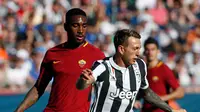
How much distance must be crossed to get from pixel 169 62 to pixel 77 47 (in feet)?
30.2

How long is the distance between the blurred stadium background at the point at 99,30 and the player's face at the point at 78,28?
515 centimetres

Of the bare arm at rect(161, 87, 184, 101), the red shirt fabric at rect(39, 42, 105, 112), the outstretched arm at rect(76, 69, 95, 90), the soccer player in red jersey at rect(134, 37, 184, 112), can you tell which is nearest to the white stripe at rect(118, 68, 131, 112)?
the outstretched arm at rect(76, 69, 95, 90)

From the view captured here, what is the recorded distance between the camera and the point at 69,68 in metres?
7.17

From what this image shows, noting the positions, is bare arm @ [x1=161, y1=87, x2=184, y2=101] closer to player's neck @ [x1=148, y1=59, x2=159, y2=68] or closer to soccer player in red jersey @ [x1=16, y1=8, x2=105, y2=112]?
player's neck @ [x1=148, y1=59, x2=159, y2=68]

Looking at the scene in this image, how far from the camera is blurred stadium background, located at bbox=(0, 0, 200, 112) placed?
1414 cm

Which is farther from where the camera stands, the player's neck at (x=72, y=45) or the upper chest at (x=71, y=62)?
the player's neck at (x=72, y=45)

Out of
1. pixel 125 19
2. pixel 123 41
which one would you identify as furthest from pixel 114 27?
pixel 123 41

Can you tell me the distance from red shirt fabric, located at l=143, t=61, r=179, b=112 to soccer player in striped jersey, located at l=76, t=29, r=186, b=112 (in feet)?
7.88

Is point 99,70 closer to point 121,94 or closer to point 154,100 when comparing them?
point 121,94

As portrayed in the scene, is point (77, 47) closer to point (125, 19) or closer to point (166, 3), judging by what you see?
point (125, 19)

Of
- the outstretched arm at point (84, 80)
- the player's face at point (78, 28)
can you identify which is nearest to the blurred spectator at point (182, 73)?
the player's face at point (78, 28)

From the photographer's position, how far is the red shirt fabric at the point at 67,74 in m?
7.07

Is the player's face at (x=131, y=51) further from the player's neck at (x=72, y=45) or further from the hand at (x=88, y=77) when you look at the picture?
the player's neck at (x=72, y=45)

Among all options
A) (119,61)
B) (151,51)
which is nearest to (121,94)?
(119,61)
